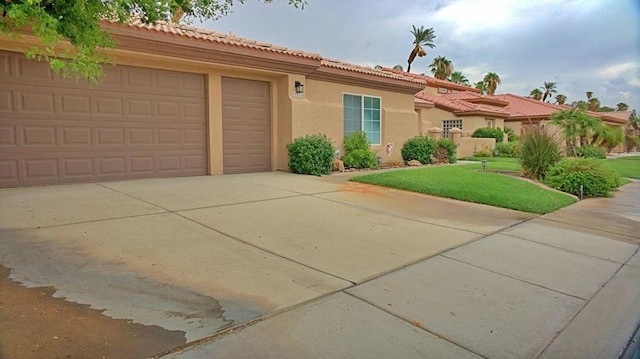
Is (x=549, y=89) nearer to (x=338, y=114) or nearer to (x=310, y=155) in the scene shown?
(x=338, y=114)

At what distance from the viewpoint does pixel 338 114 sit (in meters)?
15.3

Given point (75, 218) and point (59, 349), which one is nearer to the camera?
point (59, 349)

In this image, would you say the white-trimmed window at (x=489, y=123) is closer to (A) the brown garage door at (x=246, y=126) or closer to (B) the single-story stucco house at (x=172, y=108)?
(B) the single-story stucco house at (x=172, y=108)

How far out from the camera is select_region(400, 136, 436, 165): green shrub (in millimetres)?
17672

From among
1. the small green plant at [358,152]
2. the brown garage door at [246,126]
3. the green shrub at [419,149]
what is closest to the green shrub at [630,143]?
the green shrub at [419,149]

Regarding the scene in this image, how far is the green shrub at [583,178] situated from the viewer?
11.2 meters

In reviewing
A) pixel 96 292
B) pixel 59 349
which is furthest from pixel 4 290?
pixel 59 349

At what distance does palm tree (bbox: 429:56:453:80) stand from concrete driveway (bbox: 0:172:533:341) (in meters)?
50.1

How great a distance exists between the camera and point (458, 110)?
96.5ft

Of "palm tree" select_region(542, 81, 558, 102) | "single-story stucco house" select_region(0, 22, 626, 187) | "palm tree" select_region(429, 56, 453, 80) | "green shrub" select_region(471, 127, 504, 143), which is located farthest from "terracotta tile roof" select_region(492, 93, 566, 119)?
"palm tree" select_region(542, 81, 558, 102)

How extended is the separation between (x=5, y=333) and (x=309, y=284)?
240cm

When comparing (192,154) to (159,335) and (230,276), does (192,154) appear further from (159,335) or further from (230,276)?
(159,335)

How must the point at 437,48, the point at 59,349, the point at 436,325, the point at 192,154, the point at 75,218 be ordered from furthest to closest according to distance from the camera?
1. the point at 437,48
2. the point at 192,154
3. the point at 75,218
4. the point at 436,325
5. the point at 59,349

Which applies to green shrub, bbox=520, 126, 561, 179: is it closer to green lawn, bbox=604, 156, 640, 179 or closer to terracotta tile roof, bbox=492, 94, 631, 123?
green lawn, bbox=604, 156, 640, 179
